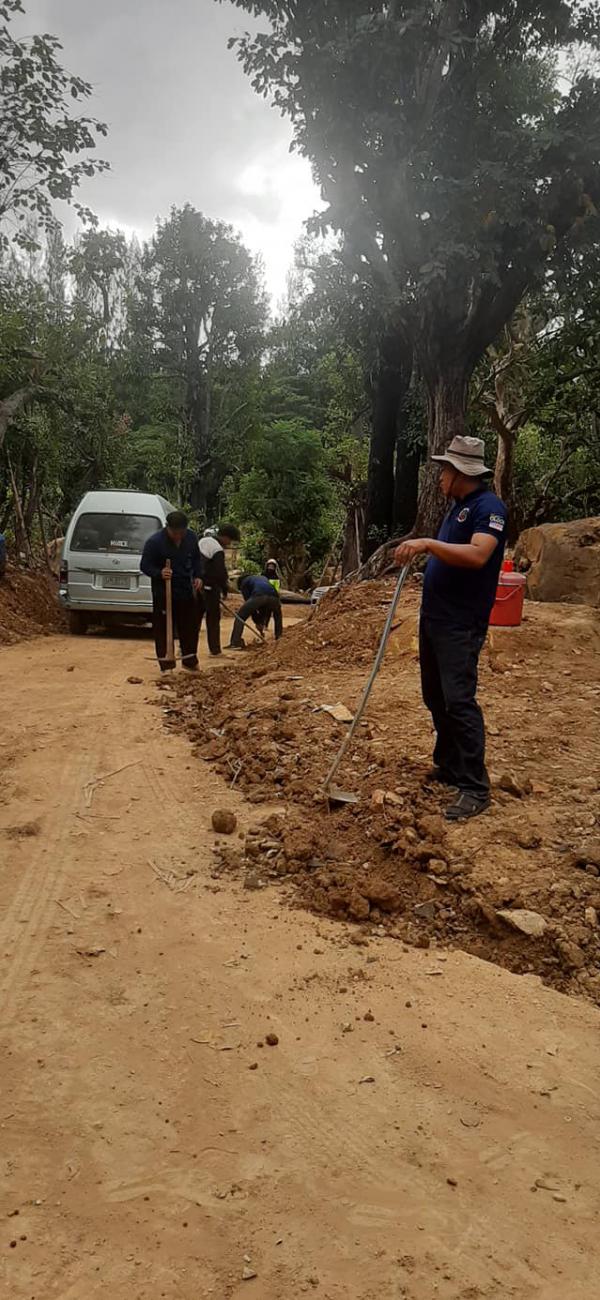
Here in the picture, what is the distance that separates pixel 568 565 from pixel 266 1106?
7974 mm

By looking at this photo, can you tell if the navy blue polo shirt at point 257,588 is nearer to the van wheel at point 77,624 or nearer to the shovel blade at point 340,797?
the van wheel at point 77,624

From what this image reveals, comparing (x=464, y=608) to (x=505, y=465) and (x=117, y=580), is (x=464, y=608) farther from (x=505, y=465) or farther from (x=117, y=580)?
(x=505, y=465)

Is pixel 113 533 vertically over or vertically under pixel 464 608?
over

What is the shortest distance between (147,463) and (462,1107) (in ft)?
87.0

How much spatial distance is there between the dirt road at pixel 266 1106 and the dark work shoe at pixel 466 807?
94 centimetres

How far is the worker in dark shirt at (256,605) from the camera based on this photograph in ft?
33.8

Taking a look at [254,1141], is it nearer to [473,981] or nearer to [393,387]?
[473,981]

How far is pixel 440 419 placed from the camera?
10.8 meters

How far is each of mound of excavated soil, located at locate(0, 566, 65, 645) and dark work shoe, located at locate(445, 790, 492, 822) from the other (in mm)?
8153

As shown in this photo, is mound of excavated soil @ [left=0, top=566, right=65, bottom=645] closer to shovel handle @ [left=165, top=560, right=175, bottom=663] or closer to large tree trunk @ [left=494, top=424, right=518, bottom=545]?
shovel handle @ [left=165, top=560, right=175, bottom=663]

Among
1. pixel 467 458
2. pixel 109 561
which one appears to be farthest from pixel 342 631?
pixel 467 458

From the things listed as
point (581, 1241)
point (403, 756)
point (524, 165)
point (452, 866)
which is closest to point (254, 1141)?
point (581, 1241)

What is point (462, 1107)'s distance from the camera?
2205mm

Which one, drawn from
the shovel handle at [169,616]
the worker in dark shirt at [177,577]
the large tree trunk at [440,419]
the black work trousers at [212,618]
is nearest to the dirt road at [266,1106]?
the shovel handle at [169,616]
